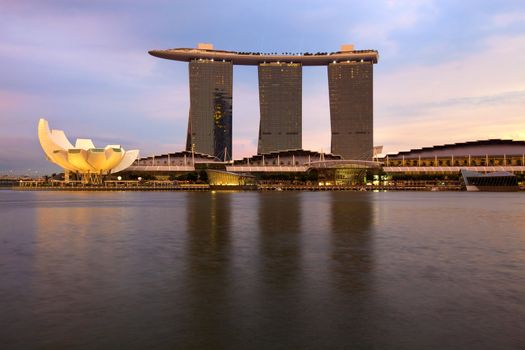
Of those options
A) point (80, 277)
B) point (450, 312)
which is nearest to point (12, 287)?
point (80, 277)

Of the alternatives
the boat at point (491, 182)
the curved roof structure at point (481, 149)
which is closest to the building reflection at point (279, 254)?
the boat at point (491, 182)

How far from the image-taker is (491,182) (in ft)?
430

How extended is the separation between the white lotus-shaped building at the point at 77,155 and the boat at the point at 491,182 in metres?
108

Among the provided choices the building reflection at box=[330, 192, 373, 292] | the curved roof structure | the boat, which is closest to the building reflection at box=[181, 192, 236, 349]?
the building reflection at box=[330, 192, 373, 292]

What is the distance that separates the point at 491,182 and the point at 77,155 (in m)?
124

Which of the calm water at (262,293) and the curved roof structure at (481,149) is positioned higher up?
the curved roof structure at (481,149)

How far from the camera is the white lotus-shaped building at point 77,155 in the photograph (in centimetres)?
14250

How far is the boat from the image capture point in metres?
130

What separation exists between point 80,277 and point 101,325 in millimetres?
5031

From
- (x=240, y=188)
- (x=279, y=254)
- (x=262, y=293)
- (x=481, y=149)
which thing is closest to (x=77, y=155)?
(x=240, y=188)

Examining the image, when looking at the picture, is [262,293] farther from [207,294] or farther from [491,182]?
[491,182]

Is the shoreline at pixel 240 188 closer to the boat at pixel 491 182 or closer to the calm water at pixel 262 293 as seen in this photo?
the boat at pixel 491 182

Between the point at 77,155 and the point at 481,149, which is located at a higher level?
the point at 481,149

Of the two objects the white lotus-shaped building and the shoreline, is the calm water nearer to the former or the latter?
the shoreline
